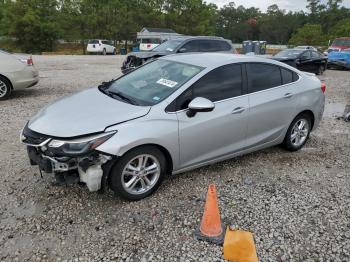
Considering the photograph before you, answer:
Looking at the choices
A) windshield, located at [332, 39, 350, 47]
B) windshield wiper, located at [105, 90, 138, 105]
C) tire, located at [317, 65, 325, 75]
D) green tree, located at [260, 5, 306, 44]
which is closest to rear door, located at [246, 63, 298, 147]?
windshield wiper, located at [105, 90, 138, 105]

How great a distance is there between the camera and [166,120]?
3.55 m

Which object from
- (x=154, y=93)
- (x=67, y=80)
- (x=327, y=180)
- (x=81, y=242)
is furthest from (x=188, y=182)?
(x=67, y=80)

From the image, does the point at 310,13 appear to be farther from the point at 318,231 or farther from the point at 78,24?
the point at 318,231

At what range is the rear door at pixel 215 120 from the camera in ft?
12.2

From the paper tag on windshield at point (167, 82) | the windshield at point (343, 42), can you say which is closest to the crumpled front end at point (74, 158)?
the paper tag on windshield at point (167, 82)

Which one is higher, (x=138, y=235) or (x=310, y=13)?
(x=310, y=13)

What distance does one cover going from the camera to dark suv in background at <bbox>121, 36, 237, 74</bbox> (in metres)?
11.0

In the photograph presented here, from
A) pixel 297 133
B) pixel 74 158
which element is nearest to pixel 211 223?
pixel 74 158

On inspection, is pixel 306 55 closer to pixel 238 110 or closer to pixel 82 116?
pixel 238 110

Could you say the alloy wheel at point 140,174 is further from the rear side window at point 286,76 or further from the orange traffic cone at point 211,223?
the rear side window at point 286,76

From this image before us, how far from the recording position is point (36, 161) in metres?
3.39

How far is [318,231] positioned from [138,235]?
1764 mm

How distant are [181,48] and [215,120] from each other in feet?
25.4

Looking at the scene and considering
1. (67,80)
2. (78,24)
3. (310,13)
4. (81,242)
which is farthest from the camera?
(310,13)
